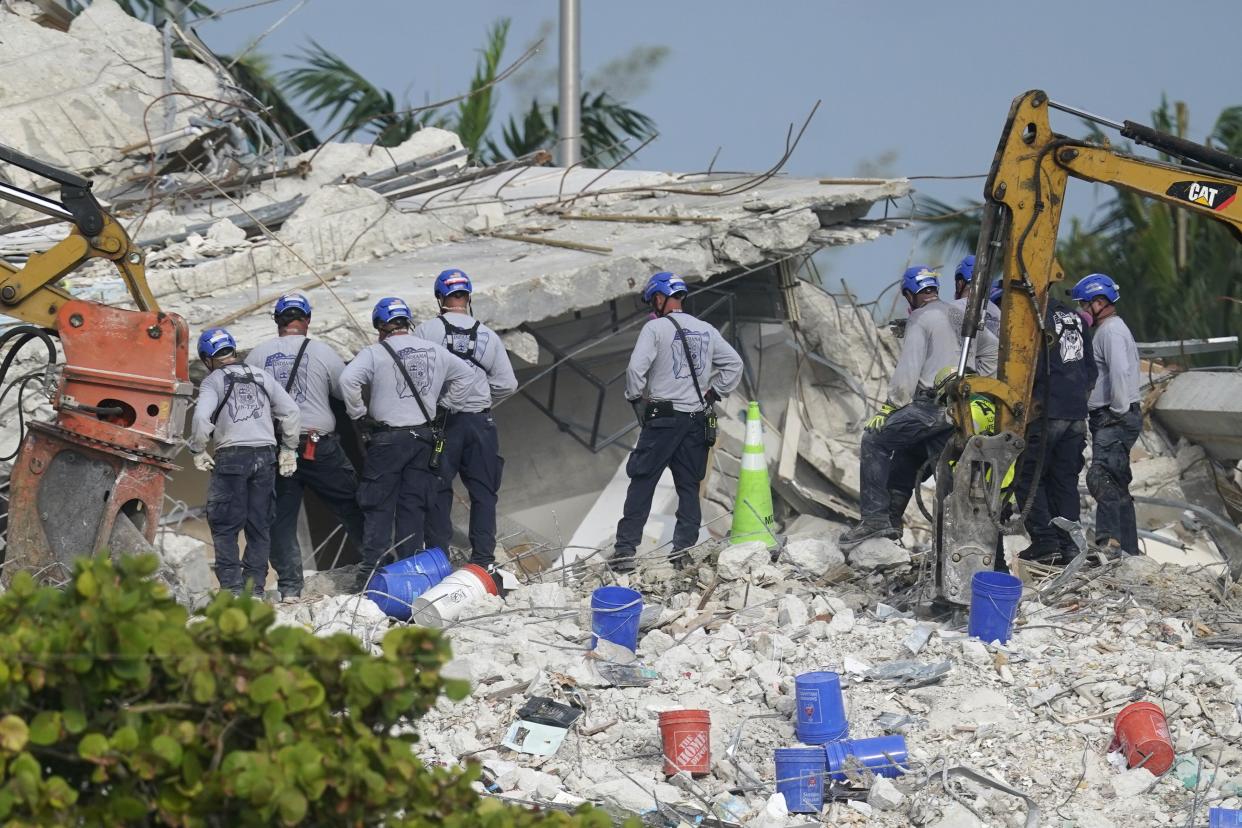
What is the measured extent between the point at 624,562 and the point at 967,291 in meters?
2.86

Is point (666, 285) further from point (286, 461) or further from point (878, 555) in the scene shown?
point (286, 461)

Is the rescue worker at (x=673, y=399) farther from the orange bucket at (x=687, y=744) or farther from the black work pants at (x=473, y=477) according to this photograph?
the orange bucket at (x=687, y=744)

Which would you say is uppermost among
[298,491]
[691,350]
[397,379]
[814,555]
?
[691,350]

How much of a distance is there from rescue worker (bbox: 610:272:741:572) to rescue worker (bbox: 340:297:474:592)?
1163 millimetres

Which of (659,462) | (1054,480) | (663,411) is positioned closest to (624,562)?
(659,462)

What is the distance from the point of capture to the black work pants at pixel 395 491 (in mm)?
9023

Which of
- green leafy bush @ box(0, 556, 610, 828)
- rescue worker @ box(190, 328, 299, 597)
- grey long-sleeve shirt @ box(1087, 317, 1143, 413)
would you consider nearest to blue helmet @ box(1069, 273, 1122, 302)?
grey long-sleeve shirt @ box(1087, 317, 1143, 413)

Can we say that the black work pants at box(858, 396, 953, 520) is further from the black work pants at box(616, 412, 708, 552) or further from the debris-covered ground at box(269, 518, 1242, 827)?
the black work pants at box(616, 412, 708, 552)

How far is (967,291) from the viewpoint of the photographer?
10039 mm

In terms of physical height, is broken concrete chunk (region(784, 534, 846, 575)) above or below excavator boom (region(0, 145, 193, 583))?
below

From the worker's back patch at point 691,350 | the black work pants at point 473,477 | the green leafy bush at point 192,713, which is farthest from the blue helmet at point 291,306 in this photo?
the green leafy bush at point 192,713

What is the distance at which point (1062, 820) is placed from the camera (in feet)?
19.2

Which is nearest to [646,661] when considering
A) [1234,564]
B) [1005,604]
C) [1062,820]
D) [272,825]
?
[1005,604]

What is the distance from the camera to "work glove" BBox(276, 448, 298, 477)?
8844 mm
